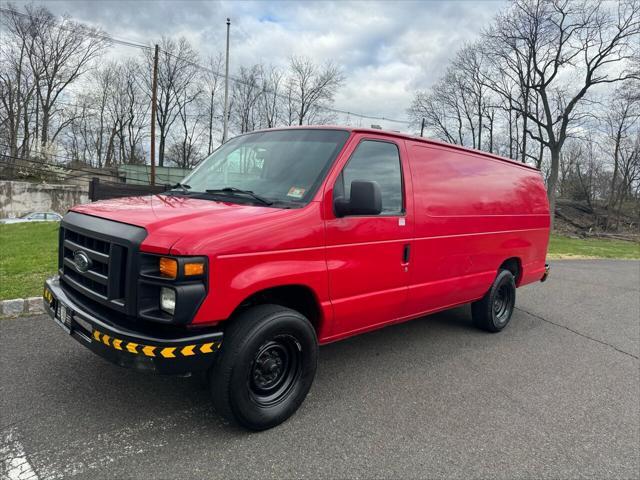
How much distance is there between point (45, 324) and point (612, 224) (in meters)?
46.8

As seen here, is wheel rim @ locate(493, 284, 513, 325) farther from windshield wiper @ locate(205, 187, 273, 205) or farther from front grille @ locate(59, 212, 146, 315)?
front grille @ locate(59, 212, 146, 315)

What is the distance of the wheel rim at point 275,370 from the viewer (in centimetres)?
295

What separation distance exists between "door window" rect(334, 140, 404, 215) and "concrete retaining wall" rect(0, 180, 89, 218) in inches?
1118

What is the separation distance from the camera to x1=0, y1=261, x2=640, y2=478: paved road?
8.61 ft

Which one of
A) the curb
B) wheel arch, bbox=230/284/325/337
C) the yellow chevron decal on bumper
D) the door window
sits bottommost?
the curb

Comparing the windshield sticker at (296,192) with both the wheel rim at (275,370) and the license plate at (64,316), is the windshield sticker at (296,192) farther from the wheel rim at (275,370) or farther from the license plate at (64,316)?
the license plate at (64,316)

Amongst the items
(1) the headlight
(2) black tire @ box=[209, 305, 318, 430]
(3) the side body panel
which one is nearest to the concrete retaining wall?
(3) the side body panel

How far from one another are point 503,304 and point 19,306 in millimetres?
6009

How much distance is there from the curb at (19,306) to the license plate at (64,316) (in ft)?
7.99

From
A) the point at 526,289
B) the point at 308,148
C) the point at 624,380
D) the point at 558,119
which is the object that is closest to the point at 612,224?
the point at 558,119

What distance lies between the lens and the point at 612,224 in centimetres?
4003

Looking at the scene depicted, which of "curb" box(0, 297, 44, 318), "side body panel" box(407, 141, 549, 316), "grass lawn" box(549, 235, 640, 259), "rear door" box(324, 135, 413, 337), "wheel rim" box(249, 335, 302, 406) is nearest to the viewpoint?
Answer: "wheel rim" box(249, 335, 302, 406)

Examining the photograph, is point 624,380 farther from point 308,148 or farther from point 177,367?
point 177,367

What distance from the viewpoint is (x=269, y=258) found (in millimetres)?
2799
